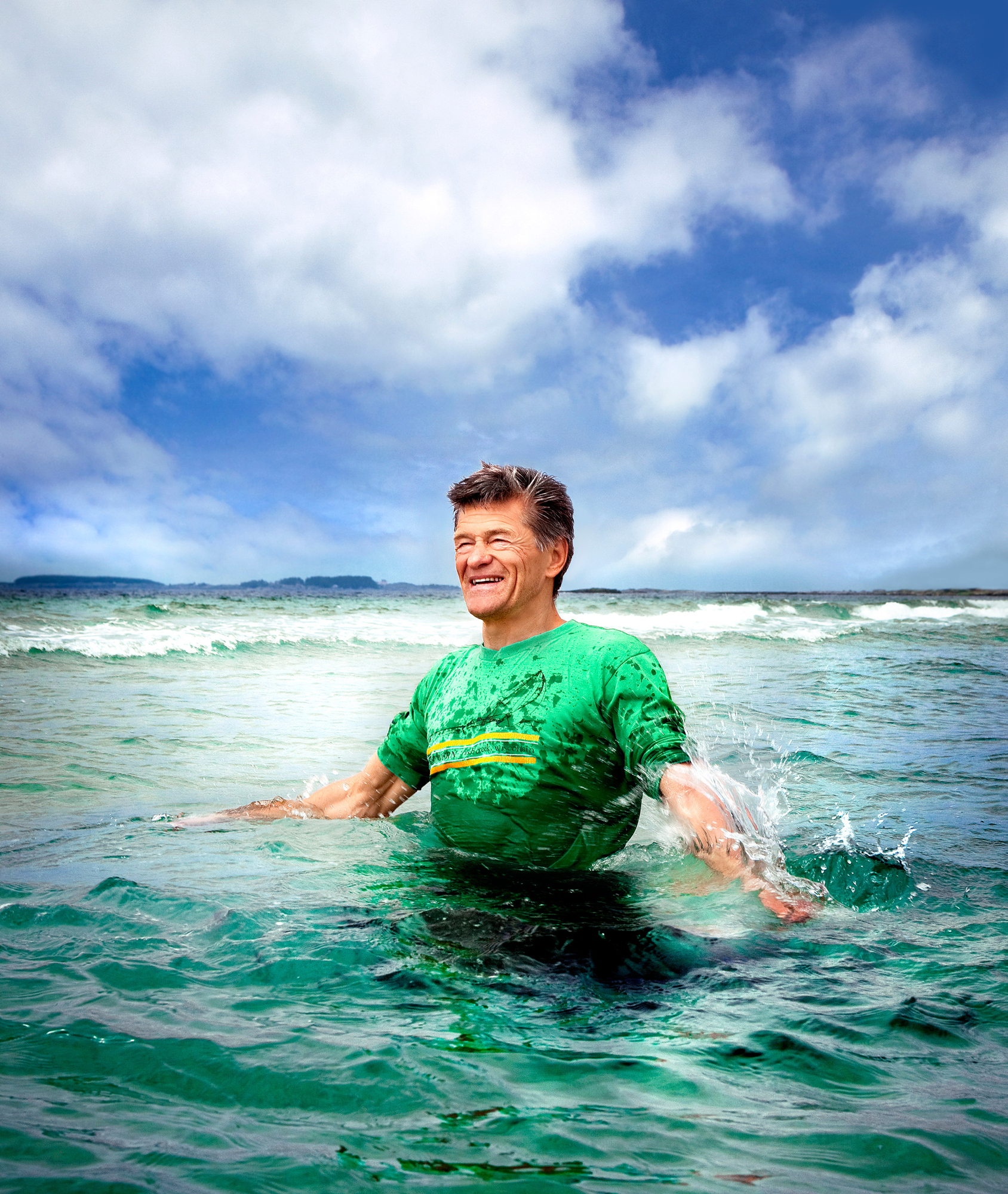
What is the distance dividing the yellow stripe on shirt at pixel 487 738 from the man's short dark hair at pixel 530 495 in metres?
0.76

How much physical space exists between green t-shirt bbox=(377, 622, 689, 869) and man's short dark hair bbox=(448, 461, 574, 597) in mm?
411

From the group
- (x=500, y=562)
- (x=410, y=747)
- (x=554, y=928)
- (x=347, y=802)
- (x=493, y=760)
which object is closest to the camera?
(x=554, y=928)

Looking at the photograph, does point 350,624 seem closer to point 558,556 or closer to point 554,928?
point 558,556

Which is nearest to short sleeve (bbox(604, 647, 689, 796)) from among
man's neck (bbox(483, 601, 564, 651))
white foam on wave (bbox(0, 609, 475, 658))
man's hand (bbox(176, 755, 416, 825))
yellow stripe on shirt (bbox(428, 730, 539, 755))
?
yellow stripe on shirt (bbox(428, 730, 539, 755))

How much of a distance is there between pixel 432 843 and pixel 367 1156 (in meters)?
2.37

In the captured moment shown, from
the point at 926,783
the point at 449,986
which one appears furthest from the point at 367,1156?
the point at 926,783

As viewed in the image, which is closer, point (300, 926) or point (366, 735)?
point (300, 926)

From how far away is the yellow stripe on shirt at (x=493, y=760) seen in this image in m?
3.23

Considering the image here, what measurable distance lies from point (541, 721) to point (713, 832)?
0.74 metres

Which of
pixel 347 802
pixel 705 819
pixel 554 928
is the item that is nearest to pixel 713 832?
pixel 705 819

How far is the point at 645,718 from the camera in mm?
3057

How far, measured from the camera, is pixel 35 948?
2803 millimetres

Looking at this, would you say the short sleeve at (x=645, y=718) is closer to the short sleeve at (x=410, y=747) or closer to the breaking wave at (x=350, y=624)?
the short sleeve at (x=410, y=747)

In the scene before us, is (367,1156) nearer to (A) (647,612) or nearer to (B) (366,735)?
(B) (366,735)
